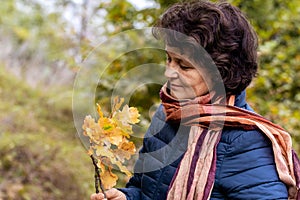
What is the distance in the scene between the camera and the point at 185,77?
1.43m

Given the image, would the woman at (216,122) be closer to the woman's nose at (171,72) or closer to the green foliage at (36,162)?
the woman's nose at (171,72)

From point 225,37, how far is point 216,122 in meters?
0.27

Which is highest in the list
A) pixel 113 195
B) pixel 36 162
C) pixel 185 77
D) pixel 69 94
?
pixel 69 94

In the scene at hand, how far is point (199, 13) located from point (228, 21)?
0.10m

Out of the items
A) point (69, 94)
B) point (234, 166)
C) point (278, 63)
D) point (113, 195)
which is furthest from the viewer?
point (69, 94)

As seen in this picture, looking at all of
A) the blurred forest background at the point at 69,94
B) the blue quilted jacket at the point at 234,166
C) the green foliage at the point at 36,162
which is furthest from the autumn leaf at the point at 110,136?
the green foliage at the point at 36,162

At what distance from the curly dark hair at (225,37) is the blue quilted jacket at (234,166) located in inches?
3.4

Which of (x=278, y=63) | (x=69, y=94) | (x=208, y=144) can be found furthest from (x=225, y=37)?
(x=69, y=94)

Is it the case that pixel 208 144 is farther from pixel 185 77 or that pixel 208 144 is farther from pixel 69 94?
pixel 69 94

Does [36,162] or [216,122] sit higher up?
[36,162]

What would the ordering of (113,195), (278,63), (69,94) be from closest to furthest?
(113,195) → (278,63) → (69,94)

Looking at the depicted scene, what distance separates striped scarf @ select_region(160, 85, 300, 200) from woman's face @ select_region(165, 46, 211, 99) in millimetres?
26

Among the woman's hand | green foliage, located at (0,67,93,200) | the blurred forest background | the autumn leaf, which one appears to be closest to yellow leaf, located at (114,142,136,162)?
the autumn leaf

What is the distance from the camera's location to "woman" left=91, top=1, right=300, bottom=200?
133 centimetres
